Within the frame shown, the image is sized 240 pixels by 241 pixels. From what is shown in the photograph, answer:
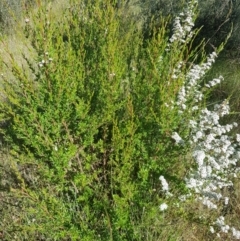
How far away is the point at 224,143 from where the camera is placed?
226 centimetres

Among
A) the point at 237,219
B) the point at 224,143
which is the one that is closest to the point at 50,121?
the point at 224,143

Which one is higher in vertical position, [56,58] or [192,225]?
[56,58]

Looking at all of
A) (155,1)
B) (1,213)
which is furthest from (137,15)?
(1,213)

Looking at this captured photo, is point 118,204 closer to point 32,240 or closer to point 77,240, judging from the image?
point 77,240

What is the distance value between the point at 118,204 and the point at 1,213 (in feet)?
4.32

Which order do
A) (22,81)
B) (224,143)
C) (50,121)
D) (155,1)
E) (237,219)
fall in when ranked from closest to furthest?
(224,143) → (22,81) → (50,121) → (237,219) → (155,1)

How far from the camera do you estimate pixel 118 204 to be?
2.38 metres

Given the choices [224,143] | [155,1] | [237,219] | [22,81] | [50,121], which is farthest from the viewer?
[155,1]

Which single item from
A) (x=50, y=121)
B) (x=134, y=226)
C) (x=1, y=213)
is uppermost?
(x=50, y=121)

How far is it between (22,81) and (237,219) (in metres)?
2.27

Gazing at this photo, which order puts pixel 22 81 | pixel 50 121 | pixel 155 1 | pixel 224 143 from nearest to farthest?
pixel 224 143 < pixel 22 81 < pixel 50 121 < pixel 155 1

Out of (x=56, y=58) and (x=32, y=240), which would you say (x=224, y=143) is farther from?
(x=32, y=240)

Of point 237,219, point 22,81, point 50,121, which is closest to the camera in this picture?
point 22,81

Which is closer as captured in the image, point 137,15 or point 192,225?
point 192,225
